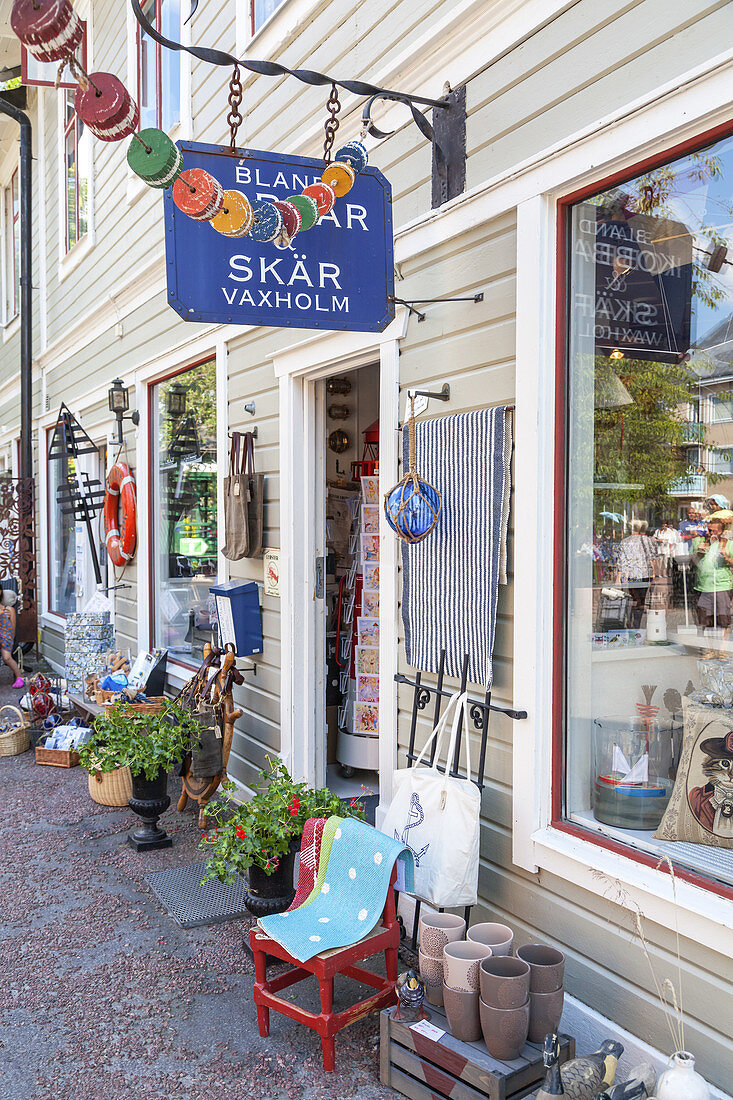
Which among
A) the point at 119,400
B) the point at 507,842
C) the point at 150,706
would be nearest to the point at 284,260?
the point at 507,842

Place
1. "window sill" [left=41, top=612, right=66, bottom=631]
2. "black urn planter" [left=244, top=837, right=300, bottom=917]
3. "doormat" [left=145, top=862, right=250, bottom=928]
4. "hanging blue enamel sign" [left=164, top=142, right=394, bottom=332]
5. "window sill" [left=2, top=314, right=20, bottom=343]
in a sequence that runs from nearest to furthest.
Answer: "hanging blue enamel sign" [left=164, top=142, right=394, bottom=332]
"black urn planter" [left=244, top=837, right=300, bottom=917]
"doormat" [left=145, top=862, right=250, bottom=928]
"window sill" [left=41, top=612, right=66, bottom=631]
"window sill" [left=2, top=314, right=20, bottom=343]

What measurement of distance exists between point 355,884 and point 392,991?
13.5 inches

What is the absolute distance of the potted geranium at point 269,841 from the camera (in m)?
3.39

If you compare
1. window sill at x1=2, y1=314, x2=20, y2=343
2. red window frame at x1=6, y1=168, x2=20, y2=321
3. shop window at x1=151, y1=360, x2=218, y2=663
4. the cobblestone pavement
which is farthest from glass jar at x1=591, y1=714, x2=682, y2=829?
red window frame at x1=6, y1=168, x2=20, y2=321

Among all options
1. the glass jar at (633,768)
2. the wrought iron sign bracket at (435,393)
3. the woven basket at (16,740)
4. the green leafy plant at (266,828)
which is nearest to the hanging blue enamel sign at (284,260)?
the wrought iron sign bracket at (435,393)

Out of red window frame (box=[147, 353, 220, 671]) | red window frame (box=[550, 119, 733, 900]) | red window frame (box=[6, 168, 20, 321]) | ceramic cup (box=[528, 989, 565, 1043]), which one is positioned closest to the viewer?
ceramic cup (box=[528, 989, 565, 1043])

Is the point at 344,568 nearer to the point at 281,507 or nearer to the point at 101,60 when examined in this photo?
the point at 281,507

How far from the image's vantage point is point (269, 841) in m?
3.41

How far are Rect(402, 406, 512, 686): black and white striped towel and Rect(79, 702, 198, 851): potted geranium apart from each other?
5.47 ft

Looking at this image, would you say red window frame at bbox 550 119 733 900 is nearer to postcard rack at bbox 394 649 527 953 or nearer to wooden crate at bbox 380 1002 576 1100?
postcard rack at bbox 394 649 527 953

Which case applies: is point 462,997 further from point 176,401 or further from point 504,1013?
point 176,401

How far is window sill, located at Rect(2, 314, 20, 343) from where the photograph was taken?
12.2 meters

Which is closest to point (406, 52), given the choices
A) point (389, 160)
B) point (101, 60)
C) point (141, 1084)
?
point (389, 160)

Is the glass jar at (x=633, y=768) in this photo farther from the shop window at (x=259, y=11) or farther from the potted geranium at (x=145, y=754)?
the shop window at (x=259, y=11)
